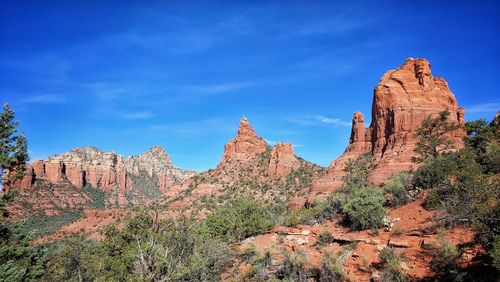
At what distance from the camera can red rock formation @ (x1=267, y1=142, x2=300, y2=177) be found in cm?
8844

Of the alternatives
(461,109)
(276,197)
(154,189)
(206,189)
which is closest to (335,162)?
(276,197)

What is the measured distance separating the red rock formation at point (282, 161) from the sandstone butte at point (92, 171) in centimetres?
8140

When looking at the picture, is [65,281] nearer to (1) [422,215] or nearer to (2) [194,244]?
(2) [194,244]

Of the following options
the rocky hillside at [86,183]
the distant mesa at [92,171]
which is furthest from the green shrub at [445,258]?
the distant mesa at [92,171]

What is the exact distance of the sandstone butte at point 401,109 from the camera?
59625 millimetres

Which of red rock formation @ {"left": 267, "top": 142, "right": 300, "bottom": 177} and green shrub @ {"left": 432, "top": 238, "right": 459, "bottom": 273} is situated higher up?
red rock formation @ {"left": 267, "top": 142, "right": 300, "bottom": 177}

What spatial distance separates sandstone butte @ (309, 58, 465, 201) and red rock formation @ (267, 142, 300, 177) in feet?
65.5

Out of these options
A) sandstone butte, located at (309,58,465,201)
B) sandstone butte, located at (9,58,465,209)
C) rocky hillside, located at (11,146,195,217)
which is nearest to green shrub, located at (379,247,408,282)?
sandstone butte, located at (9,58,465,209)

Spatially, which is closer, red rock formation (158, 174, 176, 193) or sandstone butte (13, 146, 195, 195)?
sandstone butte (13, 146, 195, 195)

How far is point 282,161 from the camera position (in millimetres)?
89500

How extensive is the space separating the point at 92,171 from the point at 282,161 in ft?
359

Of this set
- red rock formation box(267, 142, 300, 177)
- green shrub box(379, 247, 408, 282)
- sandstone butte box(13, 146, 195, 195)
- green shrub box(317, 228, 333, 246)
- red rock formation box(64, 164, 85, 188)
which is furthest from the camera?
red rock formation box(64, 164, 85, 188)

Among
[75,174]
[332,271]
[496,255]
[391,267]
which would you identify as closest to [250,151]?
[332,271]

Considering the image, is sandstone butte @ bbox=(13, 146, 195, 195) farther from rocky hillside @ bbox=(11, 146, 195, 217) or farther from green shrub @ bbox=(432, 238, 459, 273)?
green shrub @ bbox=(432, 238, 459, 273)
